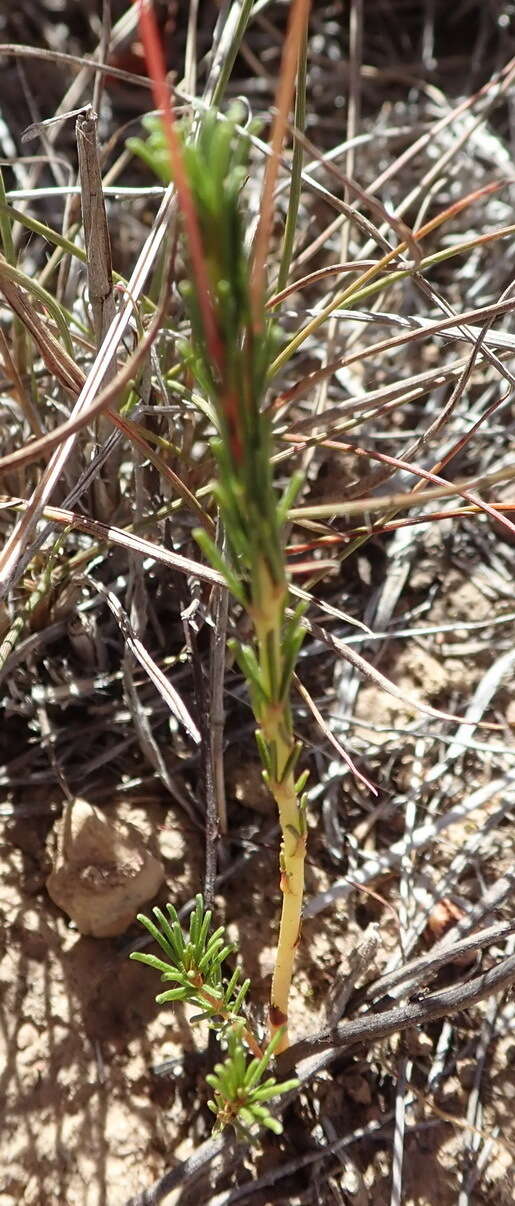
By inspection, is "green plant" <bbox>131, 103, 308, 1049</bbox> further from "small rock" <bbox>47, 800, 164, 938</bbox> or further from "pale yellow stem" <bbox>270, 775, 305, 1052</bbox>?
"small rock" <bbox>47, 800, 164, 938</bbox>

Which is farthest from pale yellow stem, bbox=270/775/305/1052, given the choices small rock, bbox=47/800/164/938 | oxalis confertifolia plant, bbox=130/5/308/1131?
small rock, bbox=47/800/164/938

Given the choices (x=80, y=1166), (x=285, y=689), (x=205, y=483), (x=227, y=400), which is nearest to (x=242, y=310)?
(x=227, y=400)

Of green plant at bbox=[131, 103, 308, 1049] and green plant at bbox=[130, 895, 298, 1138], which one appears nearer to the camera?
green plant at bbox=[131, 103, 308, 1049]

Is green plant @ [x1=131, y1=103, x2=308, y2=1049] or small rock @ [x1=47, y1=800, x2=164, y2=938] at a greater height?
green plant @ [x1=131, y1=103, x2=308, y2=1049]

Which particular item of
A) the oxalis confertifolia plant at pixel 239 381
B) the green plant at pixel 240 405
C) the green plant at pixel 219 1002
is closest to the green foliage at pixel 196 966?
the green plant at pixel 219 1002

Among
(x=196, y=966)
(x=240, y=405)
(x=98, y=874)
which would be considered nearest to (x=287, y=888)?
(x=196, y=966)

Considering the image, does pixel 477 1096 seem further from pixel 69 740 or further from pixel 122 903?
pixel 69 740

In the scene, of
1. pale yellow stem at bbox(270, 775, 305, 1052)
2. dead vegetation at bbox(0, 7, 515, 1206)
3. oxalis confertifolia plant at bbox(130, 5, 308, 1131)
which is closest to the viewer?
oxalis confertifolia plant at bbox(130, 5, 308, 1131)

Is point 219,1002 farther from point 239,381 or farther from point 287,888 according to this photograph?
point 239,381
